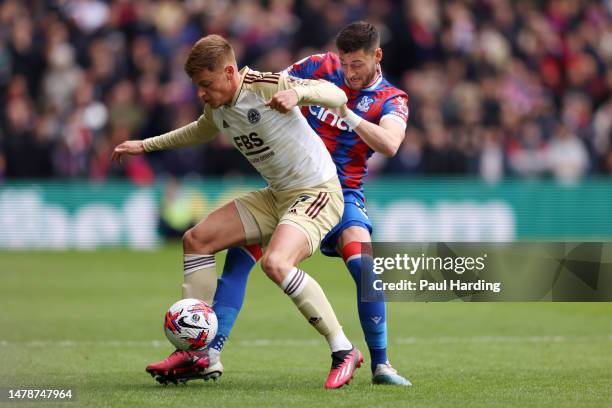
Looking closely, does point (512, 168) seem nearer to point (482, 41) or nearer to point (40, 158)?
point (482, 41)

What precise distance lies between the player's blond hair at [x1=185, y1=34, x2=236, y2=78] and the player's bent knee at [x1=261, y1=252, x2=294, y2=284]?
4.17ft

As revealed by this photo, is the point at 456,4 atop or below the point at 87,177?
atop

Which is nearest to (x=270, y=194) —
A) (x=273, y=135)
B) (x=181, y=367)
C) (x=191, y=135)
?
(x=273, y=135)

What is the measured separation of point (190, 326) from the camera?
759cm

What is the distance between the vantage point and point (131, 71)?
70.6ft

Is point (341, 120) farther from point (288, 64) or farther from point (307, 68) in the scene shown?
point (288, 64)

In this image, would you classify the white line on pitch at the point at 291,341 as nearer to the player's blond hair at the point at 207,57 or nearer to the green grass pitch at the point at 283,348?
the green grass pitch at the point at 283,348

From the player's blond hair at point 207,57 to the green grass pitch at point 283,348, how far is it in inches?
82.8

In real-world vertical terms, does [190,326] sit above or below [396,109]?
below

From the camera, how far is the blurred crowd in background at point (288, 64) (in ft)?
67.3

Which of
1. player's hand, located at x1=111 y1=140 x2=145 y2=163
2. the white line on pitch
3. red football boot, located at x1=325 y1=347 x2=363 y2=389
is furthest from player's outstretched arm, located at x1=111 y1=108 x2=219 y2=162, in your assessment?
the white line on pitch

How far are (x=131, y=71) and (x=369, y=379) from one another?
14.4 m

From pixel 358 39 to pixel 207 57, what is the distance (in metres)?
1.16

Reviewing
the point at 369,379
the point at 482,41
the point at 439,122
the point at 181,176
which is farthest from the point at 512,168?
the point at 369,379
